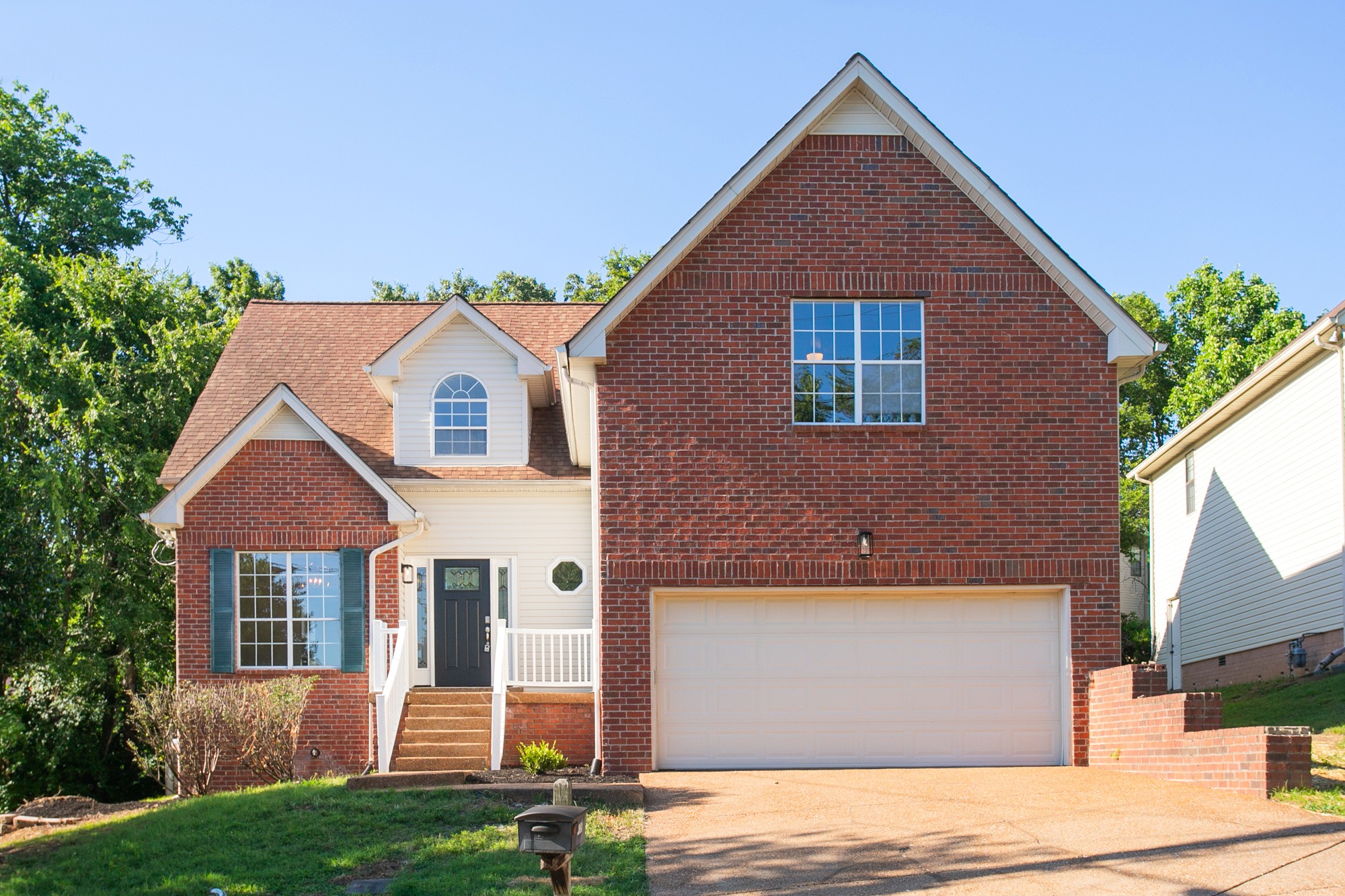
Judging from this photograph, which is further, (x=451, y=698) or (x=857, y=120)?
(x=451, y=698)

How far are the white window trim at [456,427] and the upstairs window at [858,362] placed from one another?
5.93 meters

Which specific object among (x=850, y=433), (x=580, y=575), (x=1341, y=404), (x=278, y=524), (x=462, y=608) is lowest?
(x=462, y=608)

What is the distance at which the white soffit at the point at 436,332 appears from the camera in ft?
61.1

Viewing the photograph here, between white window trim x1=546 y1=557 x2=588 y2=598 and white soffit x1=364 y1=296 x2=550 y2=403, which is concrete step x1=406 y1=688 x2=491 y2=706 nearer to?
white window trim x1=546 y1=557 x2=588 y2=598

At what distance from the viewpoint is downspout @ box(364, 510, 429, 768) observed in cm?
1683

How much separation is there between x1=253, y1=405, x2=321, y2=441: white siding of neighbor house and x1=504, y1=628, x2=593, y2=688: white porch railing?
385cm

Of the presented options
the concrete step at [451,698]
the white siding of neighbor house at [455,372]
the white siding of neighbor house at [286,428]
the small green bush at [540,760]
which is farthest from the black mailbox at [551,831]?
the white siding of neighbor house at [455,372]

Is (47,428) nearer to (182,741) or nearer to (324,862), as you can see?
(182,741)

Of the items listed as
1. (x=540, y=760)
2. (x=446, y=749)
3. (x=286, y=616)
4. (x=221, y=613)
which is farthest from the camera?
(x=286, y=616)

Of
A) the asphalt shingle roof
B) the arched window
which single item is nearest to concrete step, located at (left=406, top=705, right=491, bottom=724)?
the asphalt shingle roof

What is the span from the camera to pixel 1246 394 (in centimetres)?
2205

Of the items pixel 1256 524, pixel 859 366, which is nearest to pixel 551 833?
pixel 859 366

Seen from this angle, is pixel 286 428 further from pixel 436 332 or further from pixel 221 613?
pixel 436 332

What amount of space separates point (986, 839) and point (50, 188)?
3250cm
